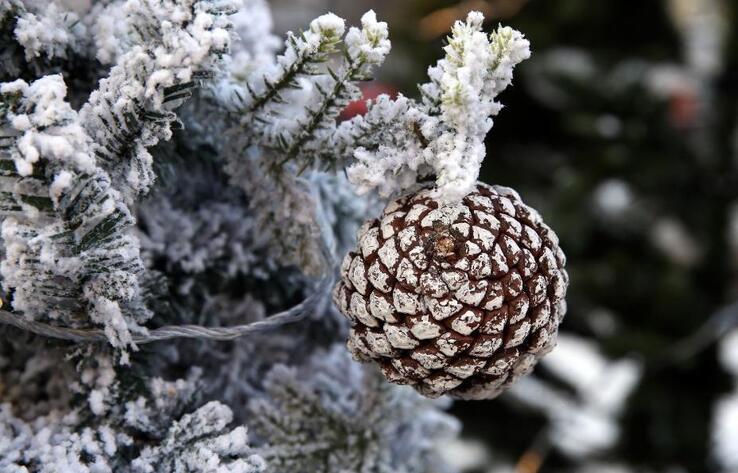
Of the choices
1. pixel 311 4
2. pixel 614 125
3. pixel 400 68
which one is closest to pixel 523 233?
pixel 614 125

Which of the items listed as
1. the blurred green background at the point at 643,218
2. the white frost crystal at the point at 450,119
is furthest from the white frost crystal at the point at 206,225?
the blurred green background at the point at 643,218

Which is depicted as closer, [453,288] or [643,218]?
[453,288]

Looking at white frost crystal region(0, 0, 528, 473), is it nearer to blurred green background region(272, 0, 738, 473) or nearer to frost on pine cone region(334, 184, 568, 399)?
A: frost on pine cone region(334, 184, 568, 399)

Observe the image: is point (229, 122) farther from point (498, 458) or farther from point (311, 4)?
point (311, 4)

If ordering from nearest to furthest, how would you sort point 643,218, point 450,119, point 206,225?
point 450,119 → point 206,225 → point 643,218

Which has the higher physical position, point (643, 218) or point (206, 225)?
point (643, 218)

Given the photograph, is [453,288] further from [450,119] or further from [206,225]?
[206,225]

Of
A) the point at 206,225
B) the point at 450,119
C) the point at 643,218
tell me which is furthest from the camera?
the point at 643,218

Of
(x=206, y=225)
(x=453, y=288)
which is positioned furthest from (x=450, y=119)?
(x=206, y=225)

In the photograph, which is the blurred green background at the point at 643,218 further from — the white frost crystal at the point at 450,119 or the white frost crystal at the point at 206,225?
the white frost crystal at the point at 450,119
